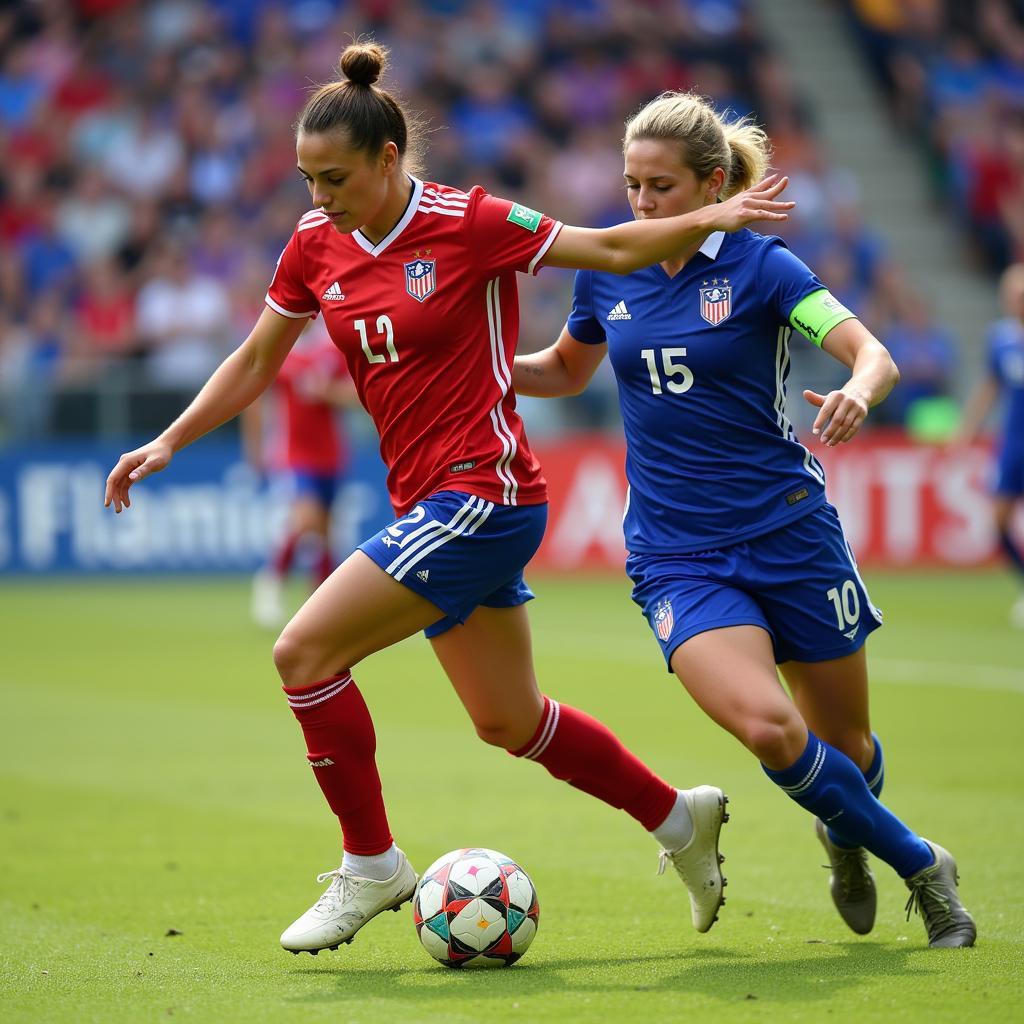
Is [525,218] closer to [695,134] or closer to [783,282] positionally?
[695,134]

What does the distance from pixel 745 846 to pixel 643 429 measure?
7.70 ft

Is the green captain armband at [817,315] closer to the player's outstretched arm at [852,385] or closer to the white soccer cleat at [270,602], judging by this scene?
the player's outstretched arm at [852,385]

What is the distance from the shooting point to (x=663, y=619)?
5.16 meters

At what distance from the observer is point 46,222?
20.6 meters

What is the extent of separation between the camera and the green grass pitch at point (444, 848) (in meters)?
4.64

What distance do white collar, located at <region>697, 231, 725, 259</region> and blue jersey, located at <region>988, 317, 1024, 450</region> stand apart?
981cm

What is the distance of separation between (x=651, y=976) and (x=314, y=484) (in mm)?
10702

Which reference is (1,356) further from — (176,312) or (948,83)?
(948,83)

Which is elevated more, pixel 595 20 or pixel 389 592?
pixel 595 20

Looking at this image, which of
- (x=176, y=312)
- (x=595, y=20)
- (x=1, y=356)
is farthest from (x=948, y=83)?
(x=1, y=356)

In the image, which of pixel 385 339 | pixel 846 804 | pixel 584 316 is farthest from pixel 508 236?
pixel 846 804

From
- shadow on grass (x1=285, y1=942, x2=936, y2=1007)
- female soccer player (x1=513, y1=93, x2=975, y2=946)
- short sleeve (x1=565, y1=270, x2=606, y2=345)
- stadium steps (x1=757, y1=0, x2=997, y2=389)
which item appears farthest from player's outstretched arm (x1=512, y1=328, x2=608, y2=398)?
stadium steps (x1=757, y1=0, x2=997, y2=389)

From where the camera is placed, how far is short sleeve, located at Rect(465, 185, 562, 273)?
5121mm

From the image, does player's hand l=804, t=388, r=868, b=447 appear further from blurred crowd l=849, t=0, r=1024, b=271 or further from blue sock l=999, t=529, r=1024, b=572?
blurred crowd l=849, t=0, r=1024, b=271
